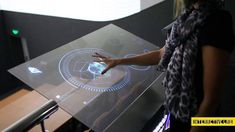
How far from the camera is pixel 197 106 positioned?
959 millimetres

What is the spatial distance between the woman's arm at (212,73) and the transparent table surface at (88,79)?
46cm

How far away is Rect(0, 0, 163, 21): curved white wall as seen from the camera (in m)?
1.98

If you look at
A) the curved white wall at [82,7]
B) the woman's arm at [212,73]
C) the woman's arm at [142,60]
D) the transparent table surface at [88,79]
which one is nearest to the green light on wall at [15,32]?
the curved white wall at [82,7]

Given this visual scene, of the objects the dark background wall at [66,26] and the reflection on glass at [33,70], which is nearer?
the reflection on glass at [33,70]

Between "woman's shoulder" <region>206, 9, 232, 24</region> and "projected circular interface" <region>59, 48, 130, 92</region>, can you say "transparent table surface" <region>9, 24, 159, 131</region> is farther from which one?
"woman's shoulder" <region>206, 9, 232, 24</region>

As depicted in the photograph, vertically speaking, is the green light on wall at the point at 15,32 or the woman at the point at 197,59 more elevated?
the woman at the point at 197,59

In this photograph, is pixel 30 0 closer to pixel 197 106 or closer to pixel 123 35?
pixel 123 35

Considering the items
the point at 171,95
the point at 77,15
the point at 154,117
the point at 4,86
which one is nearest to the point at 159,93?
the point at 154,117

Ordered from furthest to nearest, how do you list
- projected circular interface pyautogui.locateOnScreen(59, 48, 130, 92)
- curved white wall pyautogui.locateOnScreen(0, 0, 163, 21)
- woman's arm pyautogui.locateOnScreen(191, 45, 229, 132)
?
curved white wall pyautogui.locateOnScreen(0, 0, 163, 21), projected circular interface pyautogui.locateOnScreen(59, 48, 130, 92), woman's arm pyautogui.locateOnScreen(191, 45, 229, 132)

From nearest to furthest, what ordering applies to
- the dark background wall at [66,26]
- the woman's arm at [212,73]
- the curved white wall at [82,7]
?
1. the woman's arm at [212,73]
2. the curved white wall at [82,7]
3. the dark background wall at [66,26]

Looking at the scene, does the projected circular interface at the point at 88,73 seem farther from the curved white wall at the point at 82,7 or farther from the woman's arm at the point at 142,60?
the curved white wall at the point at 82,7

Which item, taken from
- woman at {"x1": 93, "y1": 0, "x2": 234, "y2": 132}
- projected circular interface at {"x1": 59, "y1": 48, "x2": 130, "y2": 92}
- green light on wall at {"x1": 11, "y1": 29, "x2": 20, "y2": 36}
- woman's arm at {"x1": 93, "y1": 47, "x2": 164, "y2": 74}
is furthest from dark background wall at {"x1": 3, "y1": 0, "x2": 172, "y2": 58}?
woman at {"x1": 93, "y1": 0, "x2": 234, "y2": 132}

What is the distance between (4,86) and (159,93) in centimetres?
242

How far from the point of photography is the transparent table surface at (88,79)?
1146 mm
